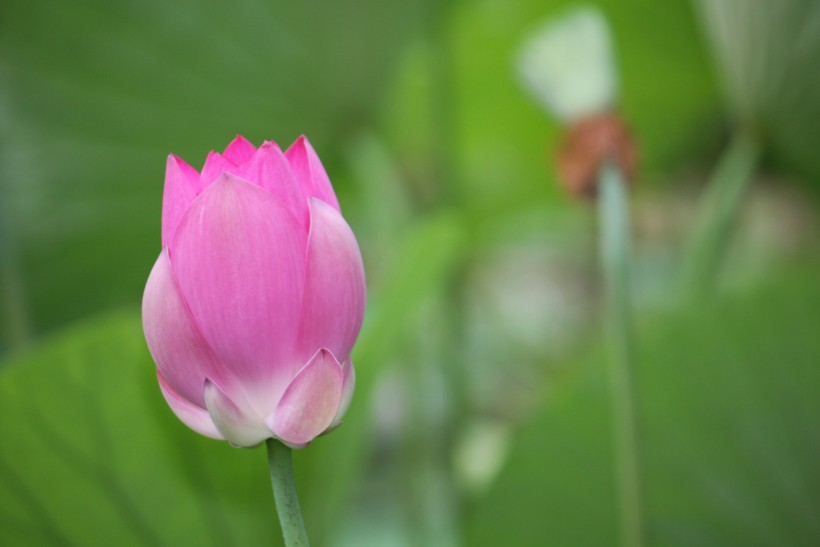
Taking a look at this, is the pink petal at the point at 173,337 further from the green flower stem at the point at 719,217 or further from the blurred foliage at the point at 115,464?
the green flower stem at the point at 719,217

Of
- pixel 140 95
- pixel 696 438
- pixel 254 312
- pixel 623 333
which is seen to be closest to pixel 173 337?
pixel 254 312

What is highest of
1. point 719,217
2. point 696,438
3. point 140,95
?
point 140,95

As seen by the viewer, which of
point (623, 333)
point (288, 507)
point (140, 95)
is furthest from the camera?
point (140, 95)

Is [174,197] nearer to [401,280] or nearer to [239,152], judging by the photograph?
[239,152]

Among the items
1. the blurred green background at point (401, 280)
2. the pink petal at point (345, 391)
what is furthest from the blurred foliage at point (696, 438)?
the pink petal at point (345, 391)

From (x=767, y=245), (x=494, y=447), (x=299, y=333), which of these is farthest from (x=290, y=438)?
(x=767, y=245)
